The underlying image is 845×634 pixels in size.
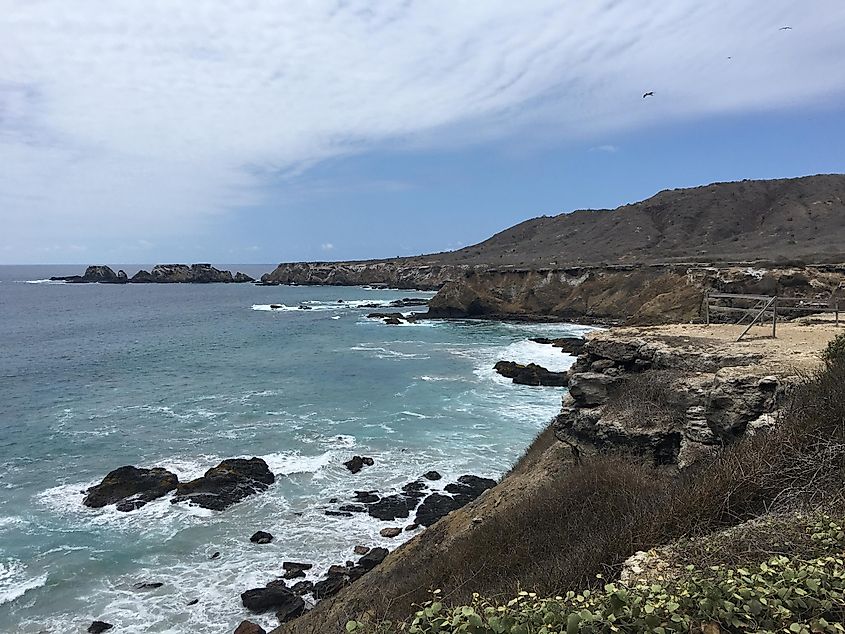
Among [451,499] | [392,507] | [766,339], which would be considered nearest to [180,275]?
[392,507]

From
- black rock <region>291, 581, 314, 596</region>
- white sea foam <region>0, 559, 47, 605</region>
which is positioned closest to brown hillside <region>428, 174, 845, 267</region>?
black rock <region>291, 581, 314, 596</region>

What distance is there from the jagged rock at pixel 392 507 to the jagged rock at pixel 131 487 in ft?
24.6

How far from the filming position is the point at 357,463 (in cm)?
2103

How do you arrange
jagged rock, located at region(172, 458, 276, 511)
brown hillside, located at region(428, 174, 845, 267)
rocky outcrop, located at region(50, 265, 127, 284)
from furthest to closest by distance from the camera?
rocky outcrop, located at region(50, 265, 127, 284), brown hillside, located at region(428, 174, 845, 267), jagged rock, located at region(172, 458, 276, 511)

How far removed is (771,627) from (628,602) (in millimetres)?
855

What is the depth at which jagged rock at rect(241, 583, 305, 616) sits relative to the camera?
12906mm

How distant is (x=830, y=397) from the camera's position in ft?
23.7

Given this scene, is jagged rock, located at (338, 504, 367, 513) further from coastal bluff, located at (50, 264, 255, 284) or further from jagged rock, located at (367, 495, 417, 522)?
coastal bluff, located at (50, 264, 255, 284)

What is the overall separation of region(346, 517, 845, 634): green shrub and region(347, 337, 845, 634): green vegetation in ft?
0.04

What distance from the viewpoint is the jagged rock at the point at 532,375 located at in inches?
1293

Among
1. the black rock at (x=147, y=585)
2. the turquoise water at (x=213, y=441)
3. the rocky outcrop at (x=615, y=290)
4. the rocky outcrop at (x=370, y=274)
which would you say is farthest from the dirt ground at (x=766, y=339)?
the rocky outcrop at (x=370, y=274)

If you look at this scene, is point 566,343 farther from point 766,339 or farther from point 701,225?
point 701,225

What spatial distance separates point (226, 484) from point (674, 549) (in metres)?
17.1

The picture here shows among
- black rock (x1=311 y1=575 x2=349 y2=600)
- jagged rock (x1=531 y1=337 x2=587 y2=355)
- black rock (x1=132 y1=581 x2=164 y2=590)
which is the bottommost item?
black rock (x1=132 y1=581 x2=164 y2=590)
